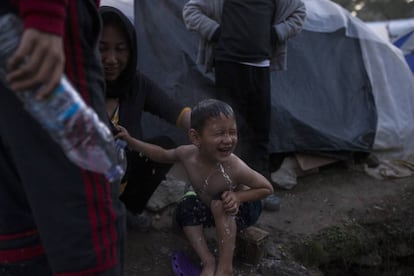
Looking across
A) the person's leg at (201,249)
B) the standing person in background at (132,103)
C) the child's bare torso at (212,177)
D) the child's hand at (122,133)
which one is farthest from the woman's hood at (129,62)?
the person's leg at (201,249)

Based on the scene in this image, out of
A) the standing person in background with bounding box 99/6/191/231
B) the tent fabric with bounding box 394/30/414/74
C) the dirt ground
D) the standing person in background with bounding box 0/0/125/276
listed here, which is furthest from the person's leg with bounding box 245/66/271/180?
the tent fabric with bounding box 394/30/414/74

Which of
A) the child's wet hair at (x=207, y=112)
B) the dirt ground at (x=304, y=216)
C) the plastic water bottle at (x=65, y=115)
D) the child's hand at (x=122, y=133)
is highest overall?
the plastic water bottle at (x=65, y=115)

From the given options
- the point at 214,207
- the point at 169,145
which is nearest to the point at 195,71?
the point at 169,145

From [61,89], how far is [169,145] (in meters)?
1.65

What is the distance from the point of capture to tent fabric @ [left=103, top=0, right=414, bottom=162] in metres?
3.86

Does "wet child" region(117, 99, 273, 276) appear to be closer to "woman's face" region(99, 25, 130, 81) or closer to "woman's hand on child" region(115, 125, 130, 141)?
"woman's hand on child" region(115, 125, 130, 141)

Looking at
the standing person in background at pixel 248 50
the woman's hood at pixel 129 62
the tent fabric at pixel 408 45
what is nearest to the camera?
the woman's hood at pixel 129 62

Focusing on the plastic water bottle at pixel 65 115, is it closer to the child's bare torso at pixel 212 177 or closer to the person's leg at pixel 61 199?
the person's leg at pixel 61 199

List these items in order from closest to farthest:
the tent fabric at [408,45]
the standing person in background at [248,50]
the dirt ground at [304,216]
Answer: the dirt ground at [304,216], the standing person in background at [248,50], the tent fabric at [408,45]

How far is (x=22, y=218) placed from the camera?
4.31 feet

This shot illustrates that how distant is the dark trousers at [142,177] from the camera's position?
8.43 ft

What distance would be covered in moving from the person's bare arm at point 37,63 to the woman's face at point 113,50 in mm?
1222

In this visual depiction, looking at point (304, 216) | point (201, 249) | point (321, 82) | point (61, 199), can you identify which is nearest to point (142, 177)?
point (201, 249)

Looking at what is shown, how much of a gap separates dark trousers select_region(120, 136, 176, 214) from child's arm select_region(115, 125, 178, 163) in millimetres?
110
